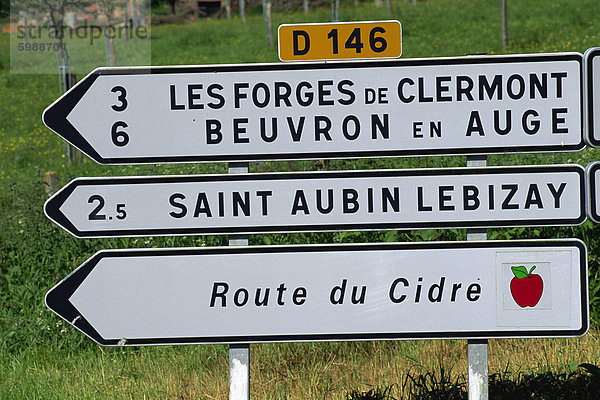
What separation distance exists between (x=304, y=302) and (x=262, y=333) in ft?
0.71

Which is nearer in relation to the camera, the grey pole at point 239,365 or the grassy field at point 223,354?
the grey pole at point 239,365

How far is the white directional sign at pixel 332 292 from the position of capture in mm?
2562

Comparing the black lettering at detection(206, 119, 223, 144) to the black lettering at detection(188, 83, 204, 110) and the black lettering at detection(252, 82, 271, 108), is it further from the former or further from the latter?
the black lettering at detection(252, 82, 271, 108)

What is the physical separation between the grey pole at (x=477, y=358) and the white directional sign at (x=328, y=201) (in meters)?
0.06

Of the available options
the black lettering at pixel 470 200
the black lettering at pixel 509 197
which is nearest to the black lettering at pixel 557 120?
the black lettering at pixel 509 197

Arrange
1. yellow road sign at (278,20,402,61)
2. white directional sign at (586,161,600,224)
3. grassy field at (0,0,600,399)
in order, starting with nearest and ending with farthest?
white directional sign at (586,161,600,224), yellow road sign at (278,20,402,61), grassy field at (0,0,600,399)

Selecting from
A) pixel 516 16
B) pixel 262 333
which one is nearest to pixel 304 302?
pixel 262 333

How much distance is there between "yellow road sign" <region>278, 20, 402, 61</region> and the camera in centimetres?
267

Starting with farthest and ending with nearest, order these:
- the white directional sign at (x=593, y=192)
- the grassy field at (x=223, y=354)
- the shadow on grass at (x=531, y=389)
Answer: the grassy field at (x=223, y=354) < the shadow on grass at (x=531, y=389) < the white directional sign at (x=593, y=192)

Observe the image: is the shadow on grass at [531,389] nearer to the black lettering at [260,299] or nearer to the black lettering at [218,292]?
the black lettering at [260,299]

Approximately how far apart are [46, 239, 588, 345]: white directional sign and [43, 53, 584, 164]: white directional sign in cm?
42

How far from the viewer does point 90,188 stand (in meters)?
2.55

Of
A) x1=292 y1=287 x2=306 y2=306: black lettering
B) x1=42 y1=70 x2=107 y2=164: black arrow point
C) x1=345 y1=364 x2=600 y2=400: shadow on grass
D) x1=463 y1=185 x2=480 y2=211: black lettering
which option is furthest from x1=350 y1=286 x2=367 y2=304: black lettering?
x1=42 y1=70 x2=107 y2=164: black arrow point

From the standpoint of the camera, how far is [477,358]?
2.65 m
